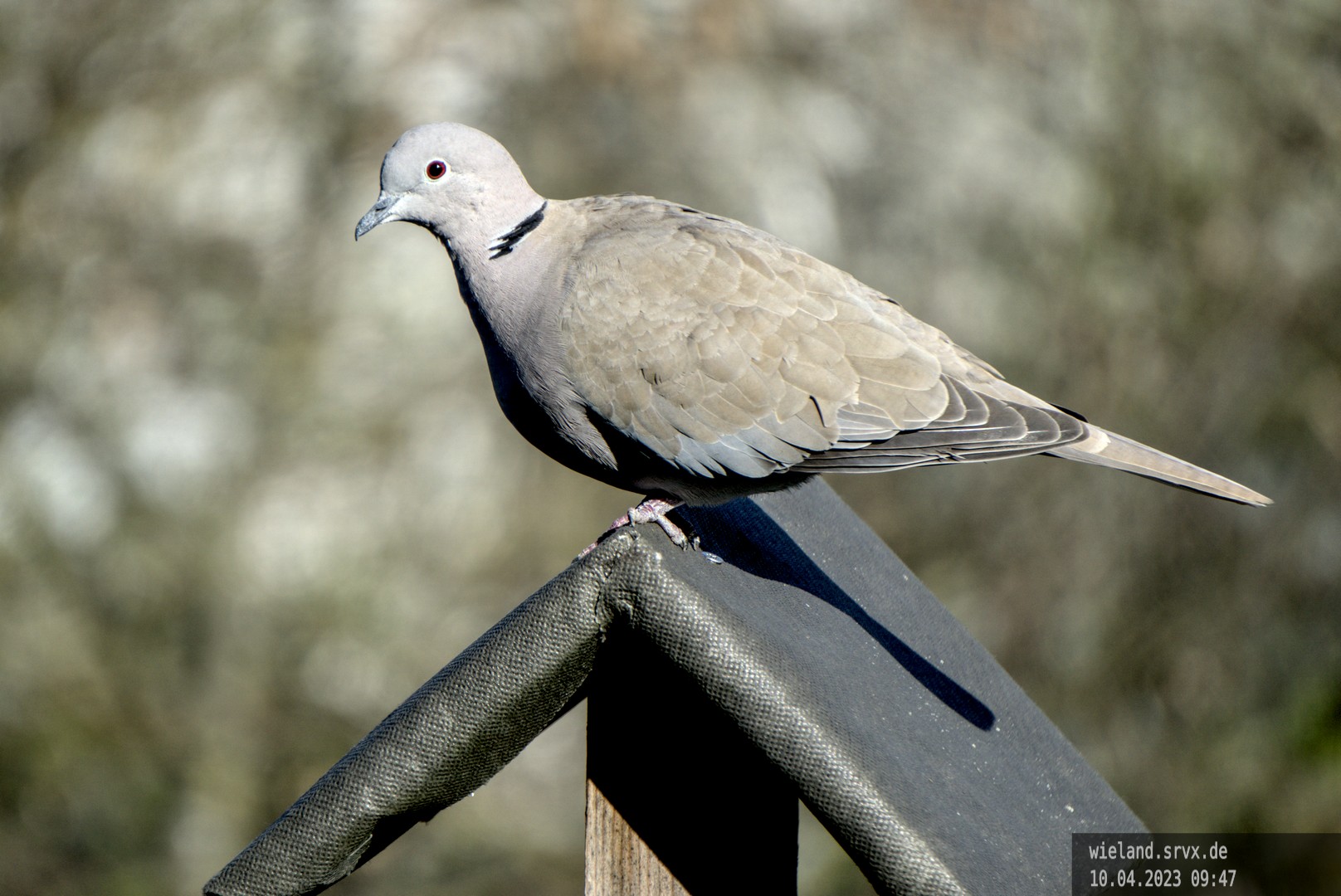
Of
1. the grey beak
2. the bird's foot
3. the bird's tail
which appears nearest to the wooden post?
the bird's foot

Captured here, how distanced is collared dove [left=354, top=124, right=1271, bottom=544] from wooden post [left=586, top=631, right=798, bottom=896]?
0.43 metres

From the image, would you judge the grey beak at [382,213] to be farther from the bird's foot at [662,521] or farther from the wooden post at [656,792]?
the wooden post at [656,792]

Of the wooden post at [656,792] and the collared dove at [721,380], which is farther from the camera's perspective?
the collared dove at [721,380]

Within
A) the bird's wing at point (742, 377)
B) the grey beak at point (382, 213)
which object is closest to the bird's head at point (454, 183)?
the grey beak at point (382, 213)

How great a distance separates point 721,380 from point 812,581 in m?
0.52

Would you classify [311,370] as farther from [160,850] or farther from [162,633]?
[160,850]

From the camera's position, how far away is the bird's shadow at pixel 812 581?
2.89 m

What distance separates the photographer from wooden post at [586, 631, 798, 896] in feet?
8.59

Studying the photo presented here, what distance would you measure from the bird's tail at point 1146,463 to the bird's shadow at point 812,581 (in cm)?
58

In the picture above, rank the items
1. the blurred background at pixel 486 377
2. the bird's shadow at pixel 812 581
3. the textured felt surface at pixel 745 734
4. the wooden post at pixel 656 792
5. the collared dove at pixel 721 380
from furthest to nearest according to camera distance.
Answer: the blurred background at pixel 486 377 → the collared dove at pixel 721 380 → the bird's shadow at pixel 812 581 → the wooden post at pixel 656 792 → the textured felt surface at pixel 745 734

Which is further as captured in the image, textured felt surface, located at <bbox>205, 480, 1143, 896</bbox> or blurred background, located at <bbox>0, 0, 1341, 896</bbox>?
→ blurred background, located at <bbox>0, 0, 1341, 896</bbox>

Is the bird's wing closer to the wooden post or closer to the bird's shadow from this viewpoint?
the bird's shadow

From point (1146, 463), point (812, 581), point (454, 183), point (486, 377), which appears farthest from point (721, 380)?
point (486, 377)

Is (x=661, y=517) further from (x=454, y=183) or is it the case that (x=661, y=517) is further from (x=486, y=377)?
(x=486, y=377)
